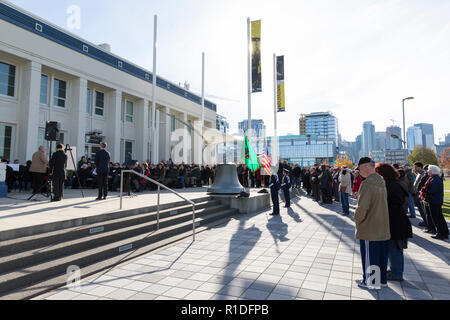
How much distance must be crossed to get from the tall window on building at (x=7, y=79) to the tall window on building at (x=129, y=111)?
28.7ft

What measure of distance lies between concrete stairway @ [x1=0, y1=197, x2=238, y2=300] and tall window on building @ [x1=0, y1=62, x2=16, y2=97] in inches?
553

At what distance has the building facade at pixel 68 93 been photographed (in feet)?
48.4

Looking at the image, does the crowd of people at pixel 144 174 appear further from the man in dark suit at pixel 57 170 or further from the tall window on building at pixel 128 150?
the tall window on building at pixel 128 150

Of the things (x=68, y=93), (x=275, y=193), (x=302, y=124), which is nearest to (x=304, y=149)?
(x=302, y=124)

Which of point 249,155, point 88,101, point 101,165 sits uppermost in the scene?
point 88,101

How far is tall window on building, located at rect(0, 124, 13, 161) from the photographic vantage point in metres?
Answer: 14.5

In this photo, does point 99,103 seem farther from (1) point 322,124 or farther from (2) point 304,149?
(1) point 322,124

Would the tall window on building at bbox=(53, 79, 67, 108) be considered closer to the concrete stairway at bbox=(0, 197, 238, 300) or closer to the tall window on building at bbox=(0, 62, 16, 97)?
the tall window on building at bbox=(0, 62, 16, 97)

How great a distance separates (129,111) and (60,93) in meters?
6.38

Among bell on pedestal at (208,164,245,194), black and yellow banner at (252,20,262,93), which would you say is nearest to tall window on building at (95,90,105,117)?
black and yellow banner at (252,20,262,93)

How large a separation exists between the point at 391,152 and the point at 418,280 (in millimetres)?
172387

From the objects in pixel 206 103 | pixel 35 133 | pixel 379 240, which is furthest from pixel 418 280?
pixel 206 103

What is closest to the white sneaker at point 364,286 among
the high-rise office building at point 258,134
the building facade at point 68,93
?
the high-rise office building at point 258,134

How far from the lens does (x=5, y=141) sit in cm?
1470
